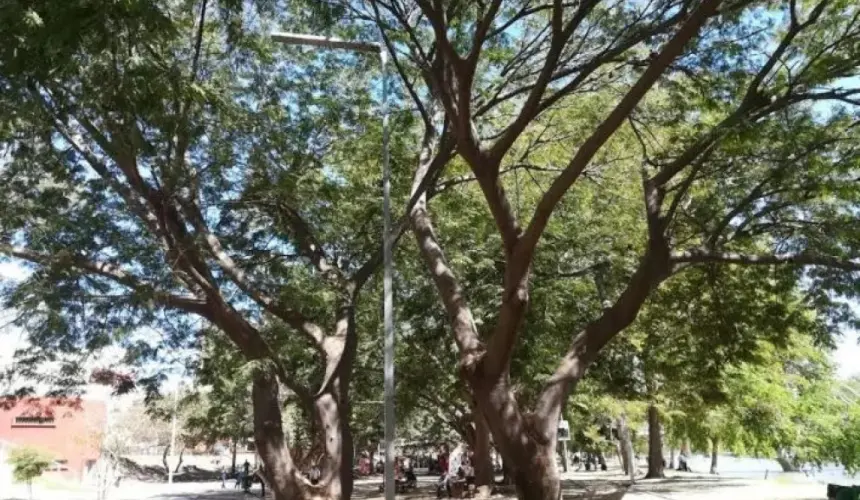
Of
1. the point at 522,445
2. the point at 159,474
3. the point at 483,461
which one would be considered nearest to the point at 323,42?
the point at 522,445

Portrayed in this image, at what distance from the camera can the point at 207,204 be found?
42.9ft

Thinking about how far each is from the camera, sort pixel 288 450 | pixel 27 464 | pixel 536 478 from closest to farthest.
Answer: pixel 536 478, pixel 288 450, pixel 27 464

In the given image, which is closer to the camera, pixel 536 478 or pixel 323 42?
pixel 536 478

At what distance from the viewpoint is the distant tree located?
2820 centimetres

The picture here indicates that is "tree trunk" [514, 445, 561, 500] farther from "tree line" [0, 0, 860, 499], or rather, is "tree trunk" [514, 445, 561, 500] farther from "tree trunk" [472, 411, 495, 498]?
"tree trunk" [472, 411, 495, 498]

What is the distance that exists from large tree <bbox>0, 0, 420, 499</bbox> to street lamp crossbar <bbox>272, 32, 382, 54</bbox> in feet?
1.52

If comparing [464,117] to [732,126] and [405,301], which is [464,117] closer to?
[732,126]

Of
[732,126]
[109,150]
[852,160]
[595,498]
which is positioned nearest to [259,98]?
[109,150]

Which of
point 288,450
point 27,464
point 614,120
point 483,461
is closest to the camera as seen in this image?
point 614,120

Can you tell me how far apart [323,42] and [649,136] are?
650 centimetres

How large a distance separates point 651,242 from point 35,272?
8586 millimetres

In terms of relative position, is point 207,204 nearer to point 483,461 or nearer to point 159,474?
point 483,461

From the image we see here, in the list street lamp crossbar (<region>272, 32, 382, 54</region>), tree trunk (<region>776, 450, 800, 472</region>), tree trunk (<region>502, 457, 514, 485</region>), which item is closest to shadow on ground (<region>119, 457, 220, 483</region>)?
tree trunk (<region>502, 457, 514, 485</region>)

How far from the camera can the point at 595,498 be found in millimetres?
18625
